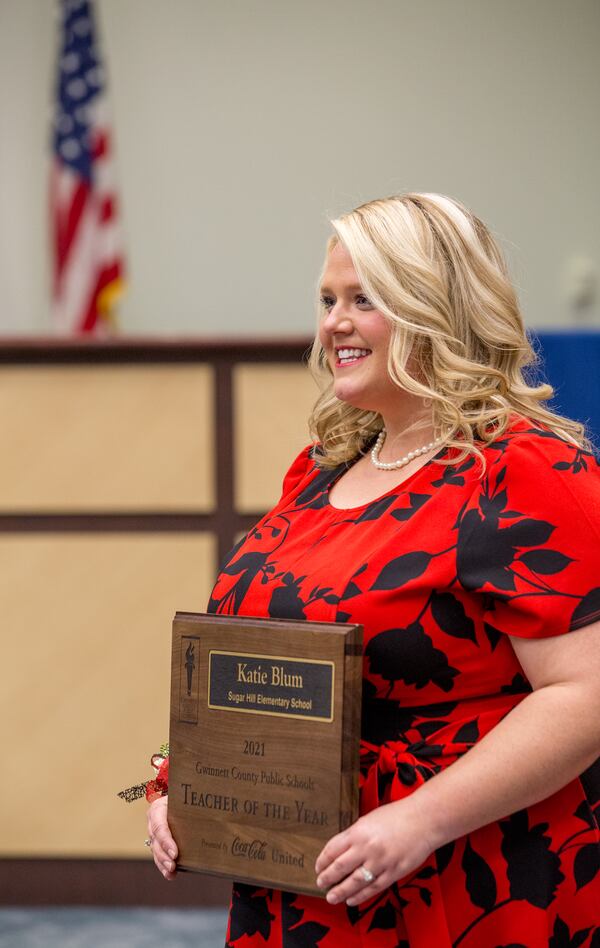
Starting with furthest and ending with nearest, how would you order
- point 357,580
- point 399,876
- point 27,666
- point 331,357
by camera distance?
point 27,666
point 331,357
point 357,580
point 399,876

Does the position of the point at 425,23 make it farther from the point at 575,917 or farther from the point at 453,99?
the point at 575,917

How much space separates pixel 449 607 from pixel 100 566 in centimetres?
229

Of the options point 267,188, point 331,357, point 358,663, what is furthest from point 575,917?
point 267,188

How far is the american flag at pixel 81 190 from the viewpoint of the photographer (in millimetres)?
5062

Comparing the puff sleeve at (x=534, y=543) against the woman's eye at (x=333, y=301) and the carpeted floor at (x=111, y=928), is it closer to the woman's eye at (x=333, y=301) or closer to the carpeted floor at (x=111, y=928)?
the woman's eye at (x=333, y=301)

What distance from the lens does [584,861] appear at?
4.12 ft

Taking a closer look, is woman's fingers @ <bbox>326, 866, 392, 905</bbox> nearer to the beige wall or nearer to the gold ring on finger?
the gold ring on finger

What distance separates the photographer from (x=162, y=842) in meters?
1.37

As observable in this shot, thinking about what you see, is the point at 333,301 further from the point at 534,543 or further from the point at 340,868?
the point at 340,868

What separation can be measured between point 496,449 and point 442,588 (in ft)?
0.59

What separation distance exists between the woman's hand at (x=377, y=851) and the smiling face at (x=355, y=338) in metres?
0.54

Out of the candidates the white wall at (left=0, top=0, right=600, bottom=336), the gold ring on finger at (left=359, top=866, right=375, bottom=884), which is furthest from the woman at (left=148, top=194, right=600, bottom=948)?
the white wall at (left=0, top=0, right=600, bottom=336)

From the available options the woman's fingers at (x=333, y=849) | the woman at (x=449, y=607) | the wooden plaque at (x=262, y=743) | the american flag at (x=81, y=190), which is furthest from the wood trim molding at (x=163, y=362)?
the woman's fingers at (x=333, y=849)

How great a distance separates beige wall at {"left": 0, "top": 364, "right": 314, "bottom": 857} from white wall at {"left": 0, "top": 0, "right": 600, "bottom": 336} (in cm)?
184
